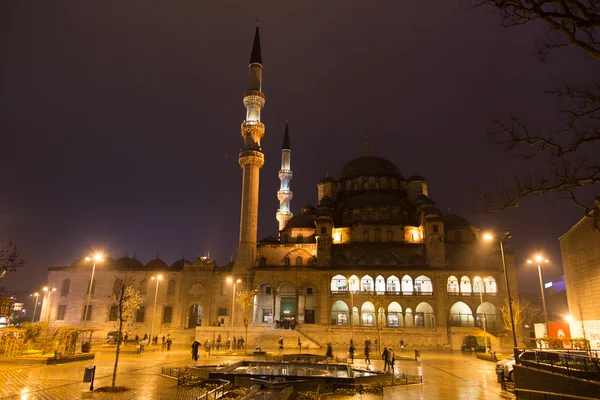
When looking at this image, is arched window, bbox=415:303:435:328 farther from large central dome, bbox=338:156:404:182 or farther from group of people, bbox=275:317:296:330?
large central dome, bbox=338:156:404:182

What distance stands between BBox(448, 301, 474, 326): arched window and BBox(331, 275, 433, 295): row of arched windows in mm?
3339

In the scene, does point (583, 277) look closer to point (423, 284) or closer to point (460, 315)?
point (460, 315)

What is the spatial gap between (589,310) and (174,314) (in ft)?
143

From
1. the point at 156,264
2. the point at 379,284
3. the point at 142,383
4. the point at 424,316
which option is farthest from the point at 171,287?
the point at 142,383

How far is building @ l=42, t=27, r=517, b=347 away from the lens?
48031 millimetres

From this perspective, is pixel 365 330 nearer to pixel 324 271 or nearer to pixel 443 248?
pixel 324 271

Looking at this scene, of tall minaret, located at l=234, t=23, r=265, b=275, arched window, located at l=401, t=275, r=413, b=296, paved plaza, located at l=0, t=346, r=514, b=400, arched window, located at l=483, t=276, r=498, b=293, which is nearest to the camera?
paved plaza, located at l=0, t=346, r=514, b=400

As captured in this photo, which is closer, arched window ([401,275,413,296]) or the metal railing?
the metal railing

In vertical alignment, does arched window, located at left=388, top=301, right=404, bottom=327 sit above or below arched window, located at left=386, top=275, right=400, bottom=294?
below

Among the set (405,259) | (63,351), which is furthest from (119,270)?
(405,259)

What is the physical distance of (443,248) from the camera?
51.2 meters

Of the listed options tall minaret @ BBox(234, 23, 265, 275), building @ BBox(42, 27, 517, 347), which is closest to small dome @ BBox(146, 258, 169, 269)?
building @ BBox(42, 27, 517, 347)

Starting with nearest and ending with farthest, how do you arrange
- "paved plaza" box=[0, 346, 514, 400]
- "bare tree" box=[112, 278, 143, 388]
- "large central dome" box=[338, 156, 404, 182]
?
1. "paved plaza" box=[0, 346, 514, 400]
2. "bare tree" box=[112, 278, 143, 388]
3. "large central dome" box=[338, 156, 404, 182]

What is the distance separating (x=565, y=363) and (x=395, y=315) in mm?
37253
